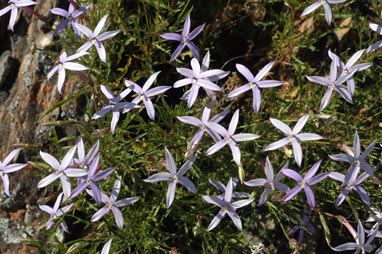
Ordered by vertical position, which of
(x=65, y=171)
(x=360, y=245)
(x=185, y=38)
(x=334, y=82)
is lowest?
(x=360, y=245)

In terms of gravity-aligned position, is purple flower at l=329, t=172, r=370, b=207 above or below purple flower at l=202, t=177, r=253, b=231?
above

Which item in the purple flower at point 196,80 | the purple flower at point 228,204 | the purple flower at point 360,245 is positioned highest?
the purple flower at point 196,80

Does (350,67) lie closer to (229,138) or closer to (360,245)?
(229,138)

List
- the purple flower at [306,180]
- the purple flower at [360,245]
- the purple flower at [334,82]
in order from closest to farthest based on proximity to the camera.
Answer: the purple flower at [306,180] < the purple flower at [334,82] < the purple flower at [360,245]

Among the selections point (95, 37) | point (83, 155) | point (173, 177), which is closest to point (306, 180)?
point (173, 177)

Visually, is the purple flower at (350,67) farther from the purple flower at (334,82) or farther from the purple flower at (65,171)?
the purple flower at (65,171)

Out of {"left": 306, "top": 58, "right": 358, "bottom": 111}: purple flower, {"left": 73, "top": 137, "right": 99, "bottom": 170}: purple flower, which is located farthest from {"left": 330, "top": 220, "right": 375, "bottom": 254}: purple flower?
{"left": 73, "top": 137, "right": 99, "bottom": 170}: purple flower

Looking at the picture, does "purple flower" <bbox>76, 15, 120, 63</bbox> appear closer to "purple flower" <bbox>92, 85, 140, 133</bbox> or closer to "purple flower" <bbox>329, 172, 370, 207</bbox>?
"purple flower" <bbox>92, 85, 140, 133</bbox>

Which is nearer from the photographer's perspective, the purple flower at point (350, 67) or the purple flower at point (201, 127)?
the purple flower at point (201, 127)

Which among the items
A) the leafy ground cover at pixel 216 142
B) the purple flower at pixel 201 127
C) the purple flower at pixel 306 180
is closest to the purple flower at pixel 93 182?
the leafy ground cover at pixel 216 142
